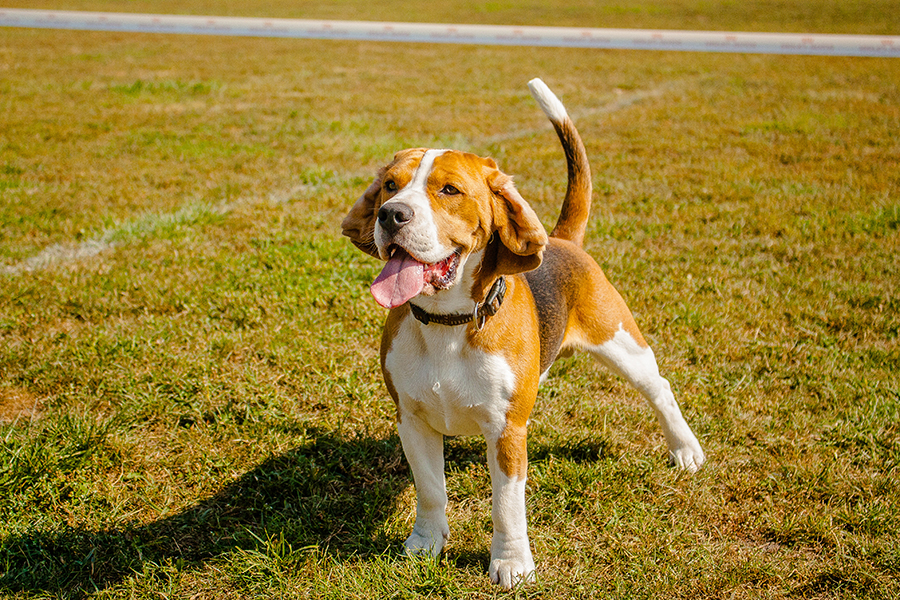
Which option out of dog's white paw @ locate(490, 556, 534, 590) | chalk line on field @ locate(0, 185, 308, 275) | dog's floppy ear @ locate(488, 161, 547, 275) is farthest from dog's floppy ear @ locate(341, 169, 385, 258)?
chalk line on field @ locate(0, 185, 308, 275)

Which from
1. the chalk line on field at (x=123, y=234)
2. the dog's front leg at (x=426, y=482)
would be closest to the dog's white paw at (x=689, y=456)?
the dog's front leg at (x=426, y=482)

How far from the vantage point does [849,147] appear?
31.8 ft

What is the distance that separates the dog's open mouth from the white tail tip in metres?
1.19

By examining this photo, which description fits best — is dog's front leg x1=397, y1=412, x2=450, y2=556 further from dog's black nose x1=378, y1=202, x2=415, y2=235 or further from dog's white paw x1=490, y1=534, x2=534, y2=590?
dog's black nose x1=378, y1=202, x2=415, y2=235

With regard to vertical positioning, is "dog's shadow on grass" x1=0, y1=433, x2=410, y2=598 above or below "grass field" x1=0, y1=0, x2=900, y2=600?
below

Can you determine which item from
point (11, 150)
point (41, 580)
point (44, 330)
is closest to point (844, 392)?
point (41, 580)

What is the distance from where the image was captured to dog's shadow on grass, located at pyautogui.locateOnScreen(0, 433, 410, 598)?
2979 mm

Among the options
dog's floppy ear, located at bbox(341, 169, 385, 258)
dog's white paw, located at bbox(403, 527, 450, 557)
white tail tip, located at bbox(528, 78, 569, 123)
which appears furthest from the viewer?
white tail tip, located at bbox(528, 78, 569, 123)

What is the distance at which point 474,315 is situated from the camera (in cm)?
269

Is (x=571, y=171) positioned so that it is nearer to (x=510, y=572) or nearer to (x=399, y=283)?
(x=399, y=283)

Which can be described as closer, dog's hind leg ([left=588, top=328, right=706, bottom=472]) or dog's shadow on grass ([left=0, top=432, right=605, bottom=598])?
dog's shadow on grass ([left=0, top=432, right=605, bottom=598])

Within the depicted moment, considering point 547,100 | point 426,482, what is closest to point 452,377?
point 426,482

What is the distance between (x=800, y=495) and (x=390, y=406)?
7.27ft

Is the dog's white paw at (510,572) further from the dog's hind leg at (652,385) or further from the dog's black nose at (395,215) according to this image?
the dog's black nose at (395,215)
